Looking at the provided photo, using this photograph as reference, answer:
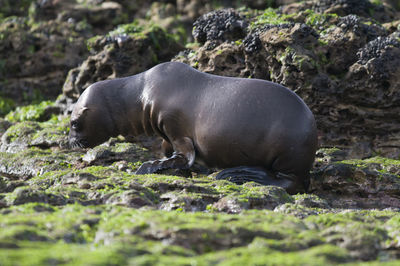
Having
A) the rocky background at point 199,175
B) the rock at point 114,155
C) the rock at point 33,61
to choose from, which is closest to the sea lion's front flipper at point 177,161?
the rocky background at point 199,175

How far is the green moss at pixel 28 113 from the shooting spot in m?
12.4

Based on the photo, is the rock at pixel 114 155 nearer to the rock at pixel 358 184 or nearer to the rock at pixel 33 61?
the rock at pixel 358 184

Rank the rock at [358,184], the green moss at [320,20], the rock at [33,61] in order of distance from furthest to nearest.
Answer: the rock at [33,61] → the green moss at [320,20] → the rock at [358,184]

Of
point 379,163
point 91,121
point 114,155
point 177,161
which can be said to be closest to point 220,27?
point 91,121

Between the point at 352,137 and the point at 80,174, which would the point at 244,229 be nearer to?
the point at 80,174

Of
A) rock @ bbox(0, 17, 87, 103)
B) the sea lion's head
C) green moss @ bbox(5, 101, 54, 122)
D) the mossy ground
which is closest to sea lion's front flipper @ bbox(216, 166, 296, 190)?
the sea lion's head

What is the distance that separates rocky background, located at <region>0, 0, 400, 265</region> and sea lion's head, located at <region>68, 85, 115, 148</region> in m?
→ 0.37

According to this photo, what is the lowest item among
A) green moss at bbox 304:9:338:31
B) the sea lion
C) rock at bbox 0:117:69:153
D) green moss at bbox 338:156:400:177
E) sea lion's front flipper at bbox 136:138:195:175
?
rock at bbox 0:117:69:153

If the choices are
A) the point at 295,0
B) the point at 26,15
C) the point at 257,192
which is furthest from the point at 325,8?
the point at 26,15

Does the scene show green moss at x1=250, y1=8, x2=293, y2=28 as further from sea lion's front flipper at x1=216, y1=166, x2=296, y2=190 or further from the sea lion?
sea lion's front flipper at x1=216, y1=166, x2=296, y2=190

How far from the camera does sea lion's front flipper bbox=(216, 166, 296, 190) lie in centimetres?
672

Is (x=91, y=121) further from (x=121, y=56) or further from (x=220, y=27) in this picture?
(x=220, y=27)

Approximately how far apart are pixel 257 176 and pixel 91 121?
2.82 meters

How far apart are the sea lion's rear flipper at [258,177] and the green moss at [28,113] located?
6781 millimetres
